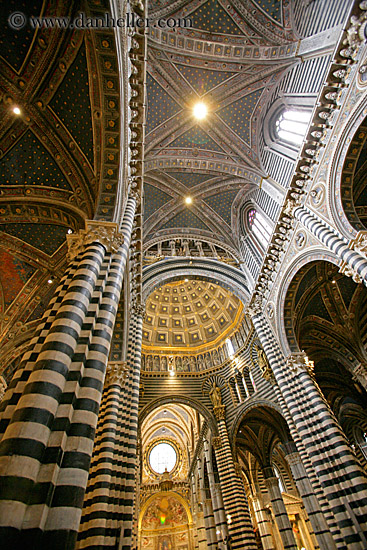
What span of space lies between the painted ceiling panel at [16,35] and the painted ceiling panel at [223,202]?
10.6 m

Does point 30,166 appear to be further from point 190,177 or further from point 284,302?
point 284,302

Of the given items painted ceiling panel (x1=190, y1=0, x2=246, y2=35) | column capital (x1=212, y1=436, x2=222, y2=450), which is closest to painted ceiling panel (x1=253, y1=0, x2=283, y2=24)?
painted ceiling panel (x1=190, y1=0, x2=246, y2=35)

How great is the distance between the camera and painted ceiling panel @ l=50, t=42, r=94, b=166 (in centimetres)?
753

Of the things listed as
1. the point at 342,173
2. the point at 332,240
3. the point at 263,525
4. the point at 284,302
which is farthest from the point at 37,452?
the point at 263,525

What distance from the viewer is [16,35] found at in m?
7.08

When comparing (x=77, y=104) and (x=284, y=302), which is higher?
(x=77, y=104)

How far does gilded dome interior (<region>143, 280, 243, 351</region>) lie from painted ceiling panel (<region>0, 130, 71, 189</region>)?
48.0ft

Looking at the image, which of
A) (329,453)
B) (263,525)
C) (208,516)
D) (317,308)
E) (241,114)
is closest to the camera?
(329,453)

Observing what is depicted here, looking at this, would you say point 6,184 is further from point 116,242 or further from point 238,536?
point 238,536

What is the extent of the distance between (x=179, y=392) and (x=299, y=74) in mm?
19365

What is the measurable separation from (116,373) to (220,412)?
12097 millimetres

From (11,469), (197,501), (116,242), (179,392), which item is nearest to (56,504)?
(11,469)

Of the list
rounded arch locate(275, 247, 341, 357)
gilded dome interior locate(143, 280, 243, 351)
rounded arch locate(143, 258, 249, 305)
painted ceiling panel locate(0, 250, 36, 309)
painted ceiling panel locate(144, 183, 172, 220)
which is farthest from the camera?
gilded dome interior locate(143, 280, 243, 351)

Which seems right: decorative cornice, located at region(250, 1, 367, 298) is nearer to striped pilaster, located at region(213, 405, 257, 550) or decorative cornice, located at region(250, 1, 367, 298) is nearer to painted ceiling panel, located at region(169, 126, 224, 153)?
painted ceiling panel, located at region(169, 126, 224, 153)
